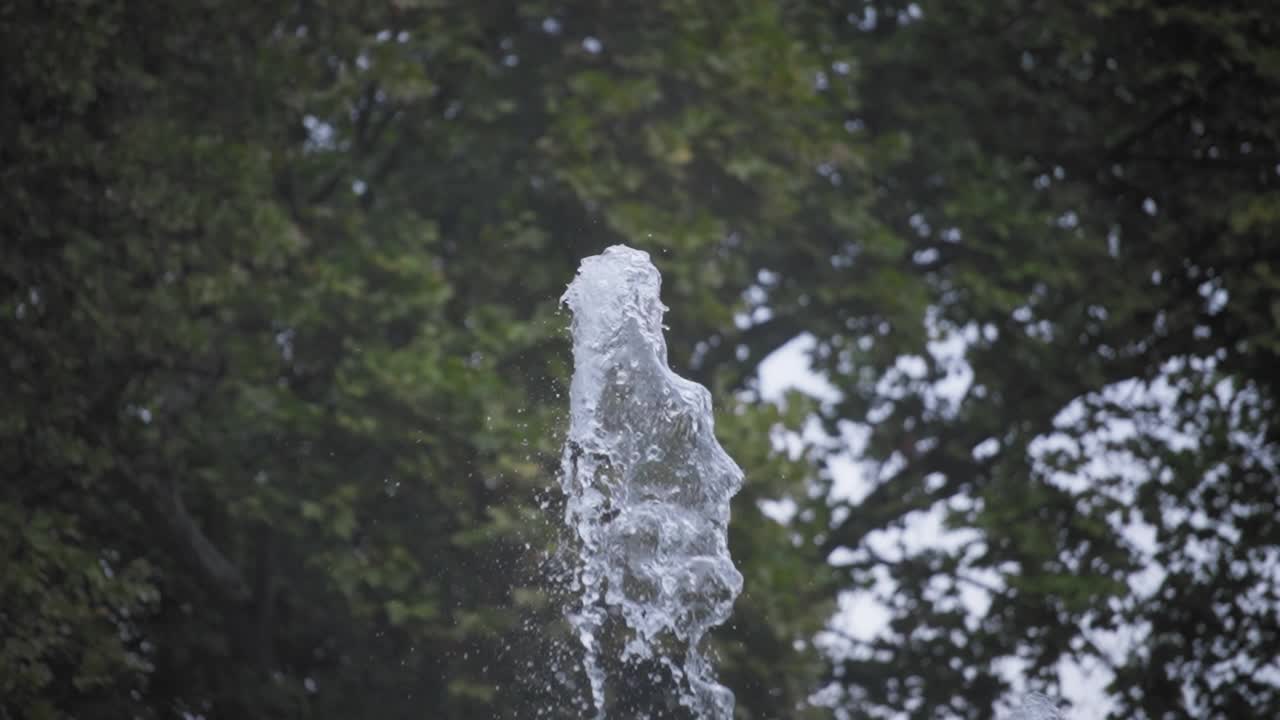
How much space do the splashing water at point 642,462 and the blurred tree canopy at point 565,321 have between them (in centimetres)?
154

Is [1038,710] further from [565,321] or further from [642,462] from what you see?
[565,321]

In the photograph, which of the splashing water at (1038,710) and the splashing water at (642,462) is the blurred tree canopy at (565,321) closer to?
the splashing water at (642,462)

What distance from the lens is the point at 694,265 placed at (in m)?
9.81

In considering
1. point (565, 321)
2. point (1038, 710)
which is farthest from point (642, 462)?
point (565, 321)

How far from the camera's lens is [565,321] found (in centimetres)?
966

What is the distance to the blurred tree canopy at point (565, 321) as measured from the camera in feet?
29.9

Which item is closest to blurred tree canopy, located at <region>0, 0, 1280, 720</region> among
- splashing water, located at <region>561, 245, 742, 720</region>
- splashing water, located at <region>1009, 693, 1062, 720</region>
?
splashing water, located at <region>561, 245, 742, 720</region>

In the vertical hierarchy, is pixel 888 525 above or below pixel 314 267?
below

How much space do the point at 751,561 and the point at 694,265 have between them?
1573 mm

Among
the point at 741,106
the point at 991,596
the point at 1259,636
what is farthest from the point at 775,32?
the point at 1259,636

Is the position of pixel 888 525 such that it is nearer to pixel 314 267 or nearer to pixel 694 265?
pixel 694 265

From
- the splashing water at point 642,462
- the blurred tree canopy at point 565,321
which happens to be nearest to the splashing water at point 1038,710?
the splashing water at point 642,462

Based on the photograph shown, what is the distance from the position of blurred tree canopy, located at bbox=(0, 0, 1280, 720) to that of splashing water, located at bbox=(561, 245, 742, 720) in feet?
5.04

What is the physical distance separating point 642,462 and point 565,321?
3.20 meters
